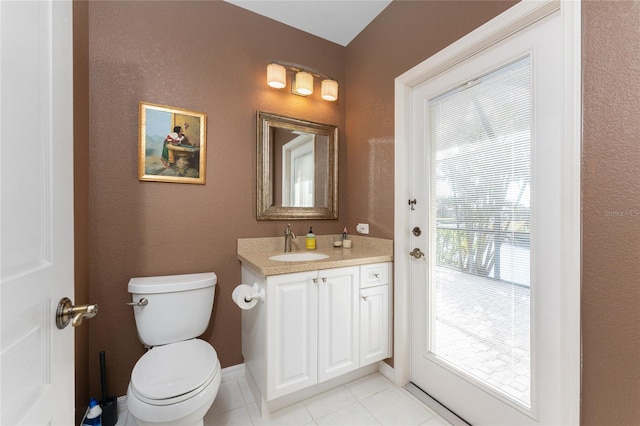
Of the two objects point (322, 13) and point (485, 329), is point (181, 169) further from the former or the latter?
point (485, 329)

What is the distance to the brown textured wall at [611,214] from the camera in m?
0.89

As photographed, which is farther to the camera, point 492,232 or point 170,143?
point 170,143

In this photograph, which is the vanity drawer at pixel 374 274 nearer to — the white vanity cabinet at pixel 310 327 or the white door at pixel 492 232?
the white vanity cabinet at pixel 310 327

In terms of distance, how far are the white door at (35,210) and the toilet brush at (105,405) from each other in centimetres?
96

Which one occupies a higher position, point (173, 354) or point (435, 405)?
point (173, 354)

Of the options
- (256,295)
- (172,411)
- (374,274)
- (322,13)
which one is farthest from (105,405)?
(322,13)

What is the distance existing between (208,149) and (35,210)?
4.31 ft

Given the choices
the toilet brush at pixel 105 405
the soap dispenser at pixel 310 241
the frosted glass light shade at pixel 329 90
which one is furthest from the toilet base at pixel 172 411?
the frosted glass light shade at pixel 329 90

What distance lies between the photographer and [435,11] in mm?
1532

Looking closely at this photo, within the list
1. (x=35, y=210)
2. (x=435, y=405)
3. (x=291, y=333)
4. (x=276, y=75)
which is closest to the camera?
(x=35, y=210)

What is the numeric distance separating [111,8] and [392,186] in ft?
6.68

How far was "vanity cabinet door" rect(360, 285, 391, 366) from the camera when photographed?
66.6 inches

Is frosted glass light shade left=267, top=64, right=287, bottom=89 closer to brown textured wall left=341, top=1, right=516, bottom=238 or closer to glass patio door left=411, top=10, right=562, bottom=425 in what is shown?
brown textured wall left=341, top=1, right=516, bottom=238

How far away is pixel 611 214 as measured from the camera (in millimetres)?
929
